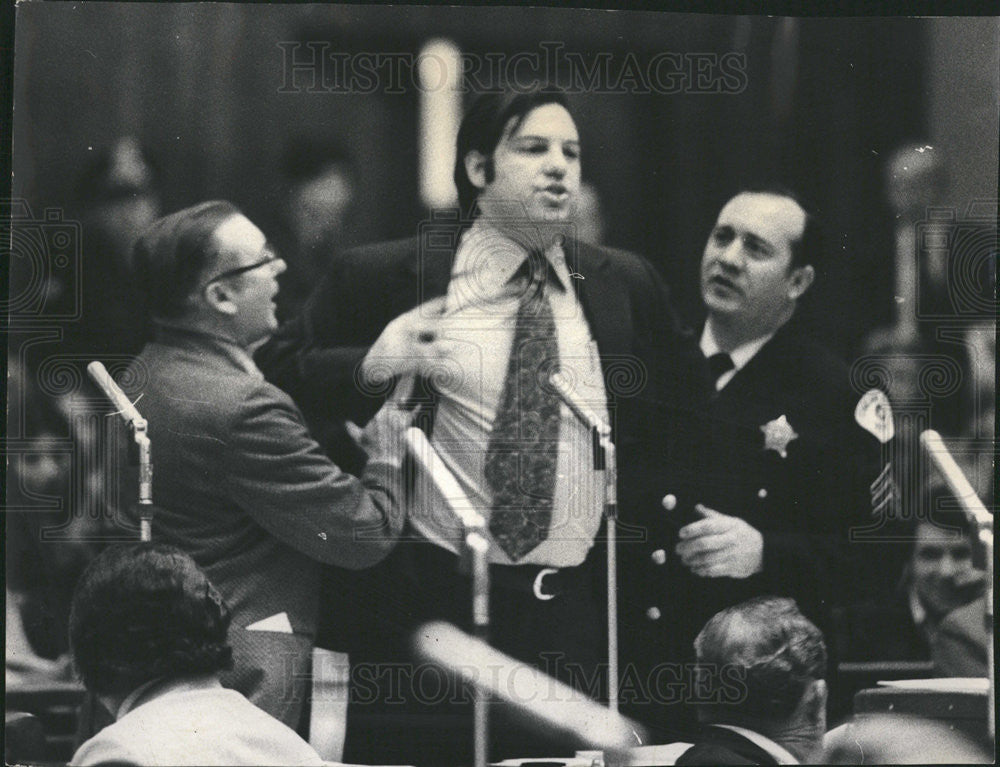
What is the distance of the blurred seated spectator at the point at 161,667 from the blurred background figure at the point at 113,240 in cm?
63

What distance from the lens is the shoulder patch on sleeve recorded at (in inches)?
148

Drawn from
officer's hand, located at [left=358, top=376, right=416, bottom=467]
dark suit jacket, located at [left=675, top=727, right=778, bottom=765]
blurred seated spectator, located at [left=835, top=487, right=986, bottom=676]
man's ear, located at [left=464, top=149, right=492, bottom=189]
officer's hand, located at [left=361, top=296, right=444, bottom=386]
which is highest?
man's ear, located at [left=464, top=149, right=492, bottom=189]

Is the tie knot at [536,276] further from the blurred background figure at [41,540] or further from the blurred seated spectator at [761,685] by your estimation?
the blurred background figure at [41,540]

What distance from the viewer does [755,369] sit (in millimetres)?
3764

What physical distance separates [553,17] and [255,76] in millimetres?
909

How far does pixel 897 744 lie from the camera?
377cm

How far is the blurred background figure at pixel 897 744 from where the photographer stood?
3.75 metres

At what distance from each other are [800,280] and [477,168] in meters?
1.03

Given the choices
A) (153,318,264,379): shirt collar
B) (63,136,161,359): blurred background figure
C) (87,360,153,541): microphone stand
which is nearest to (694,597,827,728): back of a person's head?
(153,318,264,379): shirt collar

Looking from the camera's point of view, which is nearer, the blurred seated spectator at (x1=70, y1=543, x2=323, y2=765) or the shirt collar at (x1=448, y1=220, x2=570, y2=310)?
the blurred seated spectator at (x1=70, y1=543, x2=323, y2=765)

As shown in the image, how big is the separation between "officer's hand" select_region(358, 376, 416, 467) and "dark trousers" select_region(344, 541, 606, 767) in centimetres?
27

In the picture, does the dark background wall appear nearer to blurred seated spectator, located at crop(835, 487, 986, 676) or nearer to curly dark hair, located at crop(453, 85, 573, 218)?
curly dark hair, located at crop(453, 85, 573, 218)

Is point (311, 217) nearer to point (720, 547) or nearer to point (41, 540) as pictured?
point (41, 540)

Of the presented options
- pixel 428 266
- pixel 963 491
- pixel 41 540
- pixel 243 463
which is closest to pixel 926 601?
pixel 963 491
